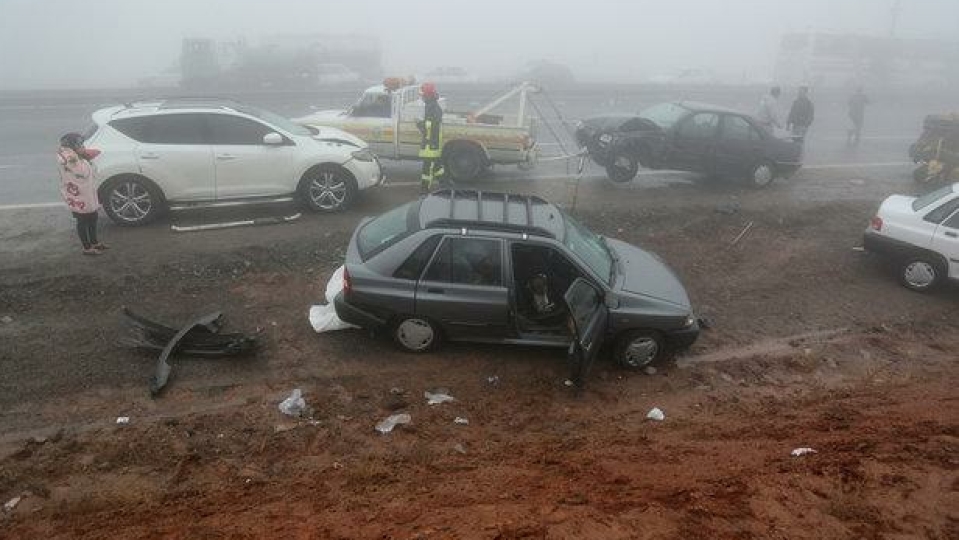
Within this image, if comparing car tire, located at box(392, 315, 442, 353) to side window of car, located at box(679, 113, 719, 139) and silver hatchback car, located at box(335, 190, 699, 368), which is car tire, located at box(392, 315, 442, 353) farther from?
side window of car, located at box(679, 113, 719, 139)

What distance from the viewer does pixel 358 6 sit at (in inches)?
2196

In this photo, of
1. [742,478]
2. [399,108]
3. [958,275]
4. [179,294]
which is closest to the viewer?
[742,478]

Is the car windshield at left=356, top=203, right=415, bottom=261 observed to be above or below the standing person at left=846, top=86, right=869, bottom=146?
below

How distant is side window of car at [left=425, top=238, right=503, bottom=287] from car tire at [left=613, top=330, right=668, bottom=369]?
1.43 m

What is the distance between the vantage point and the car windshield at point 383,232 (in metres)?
6.79

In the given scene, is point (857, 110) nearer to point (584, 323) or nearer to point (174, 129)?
point (584, 323)

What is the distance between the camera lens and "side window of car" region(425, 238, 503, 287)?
6.59 metres

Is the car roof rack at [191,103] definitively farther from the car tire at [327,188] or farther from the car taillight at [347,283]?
the car taillight at [347,283]

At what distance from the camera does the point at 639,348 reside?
6863mm

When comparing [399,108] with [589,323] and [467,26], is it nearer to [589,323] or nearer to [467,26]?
[589,323]

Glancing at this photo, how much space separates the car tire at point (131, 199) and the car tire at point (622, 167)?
308 inches

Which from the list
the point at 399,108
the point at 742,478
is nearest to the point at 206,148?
the point at 399,108

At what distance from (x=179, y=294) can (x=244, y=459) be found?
10.4ft

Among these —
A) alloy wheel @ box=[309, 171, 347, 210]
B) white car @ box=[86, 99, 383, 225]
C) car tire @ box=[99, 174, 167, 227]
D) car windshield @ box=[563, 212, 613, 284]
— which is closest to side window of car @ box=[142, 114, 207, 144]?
white car @ box=[86, 99, 383, 225]
